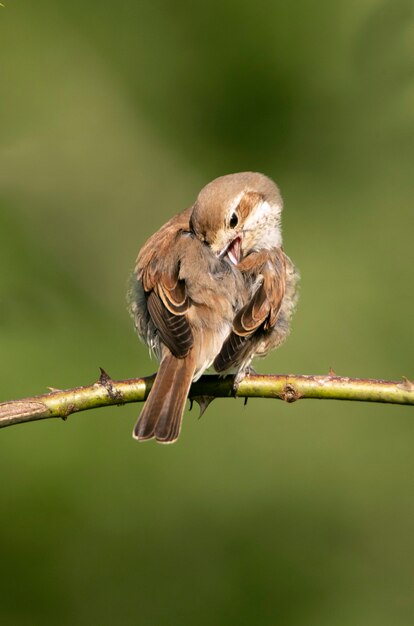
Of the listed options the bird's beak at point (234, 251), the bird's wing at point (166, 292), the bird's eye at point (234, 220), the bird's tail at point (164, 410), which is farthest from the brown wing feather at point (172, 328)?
the bird's eye at point (234, 220)

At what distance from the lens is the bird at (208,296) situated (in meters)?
4.03

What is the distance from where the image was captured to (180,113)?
700cm

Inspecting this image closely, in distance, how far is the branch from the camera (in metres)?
3.34

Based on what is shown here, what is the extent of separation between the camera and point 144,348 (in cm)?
581

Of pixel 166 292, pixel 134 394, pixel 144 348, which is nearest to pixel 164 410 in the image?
pixel 134 394

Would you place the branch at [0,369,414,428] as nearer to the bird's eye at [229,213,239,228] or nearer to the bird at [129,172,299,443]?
the bird at [129,172,299,443]

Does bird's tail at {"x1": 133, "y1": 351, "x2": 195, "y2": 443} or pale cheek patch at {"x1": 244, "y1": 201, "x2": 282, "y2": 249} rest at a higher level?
pale cheek patch at {"x1": 244, "y1": 201, "x2": 282, "y2": 249}

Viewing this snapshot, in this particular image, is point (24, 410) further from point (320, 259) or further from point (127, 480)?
point (320, 259)

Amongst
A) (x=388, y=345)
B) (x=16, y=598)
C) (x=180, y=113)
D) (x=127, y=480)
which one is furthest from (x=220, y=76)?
(x=16, y=598)

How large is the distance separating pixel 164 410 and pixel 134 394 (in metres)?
0.17

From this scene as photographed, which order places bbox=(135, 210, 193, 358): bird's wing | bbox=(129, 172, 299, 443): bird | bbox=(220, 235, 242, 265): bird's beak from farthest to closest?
1. bbox=(220, 235, 242, 265): bird's beak
2. bbox=(135, 210, 193, 358): bird's wing
3. bbox=(129, 172, 299, 443): bird

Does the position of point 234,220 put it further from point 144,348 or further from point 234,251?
point 144,348

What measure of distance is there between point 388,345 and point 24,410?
332 centimetres

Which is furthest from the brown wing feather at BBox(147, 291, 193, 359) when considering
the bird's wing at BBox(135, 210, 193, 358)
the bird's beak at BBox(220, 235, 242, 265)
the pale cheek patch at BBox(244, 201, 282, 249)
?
the pale cheek patch at BBox(244, 201, 282, 249)
